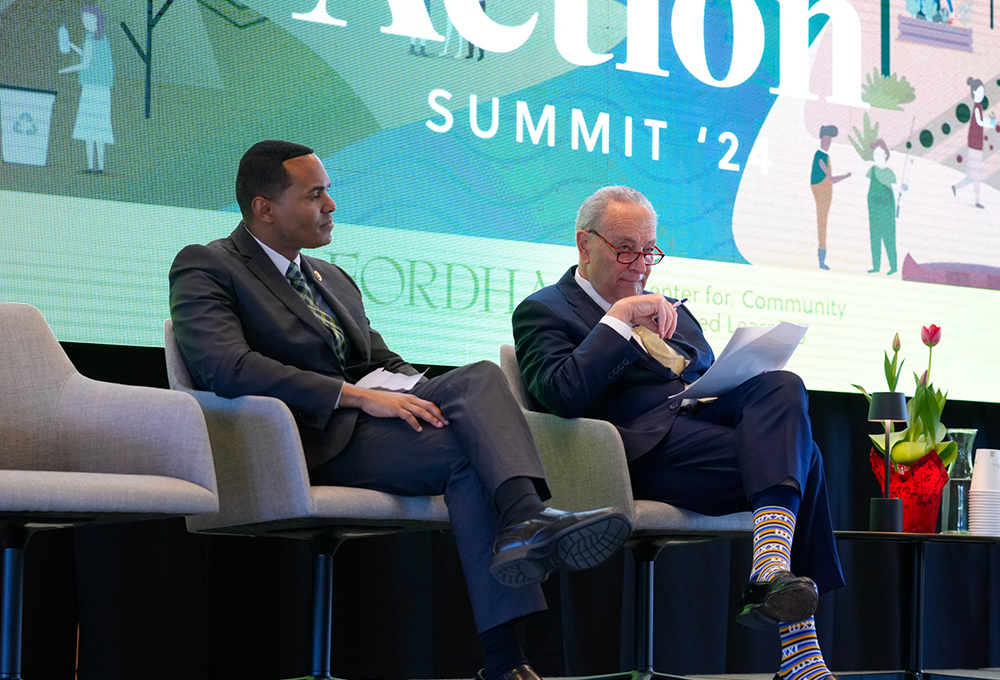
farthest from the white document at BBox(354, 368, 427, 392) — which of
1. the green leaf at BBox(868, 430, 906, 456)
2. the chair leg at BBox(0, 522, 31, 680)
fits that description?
the green leaf at BBox(868, 430, 906, 456)

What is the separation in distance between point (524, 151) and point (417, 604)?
1337mm

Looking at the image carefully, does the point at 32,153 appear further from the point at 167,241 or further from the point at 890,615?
the point at 890,615

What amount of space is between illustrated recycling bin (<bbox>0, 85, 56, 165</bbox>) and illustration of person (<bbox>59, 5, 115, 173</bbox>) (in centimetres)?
8

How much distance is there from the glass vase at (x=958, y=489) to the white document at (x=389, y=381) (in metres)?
1.65

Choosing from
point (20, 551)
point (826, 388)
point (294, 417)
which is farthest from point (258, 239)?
point (826, 388)

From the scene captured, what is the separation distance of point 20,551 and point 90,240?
1043 millimetres

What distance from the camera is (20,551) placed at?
218 cm

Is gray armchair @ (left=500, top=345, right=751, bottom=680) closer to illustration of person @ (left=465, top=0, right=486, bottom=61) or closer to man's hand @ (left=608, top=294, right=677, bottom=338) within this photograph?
man's hand @ (left=608, top=294, right=677, bottom=338)

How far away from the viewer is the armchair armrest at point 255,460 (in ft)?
7.47

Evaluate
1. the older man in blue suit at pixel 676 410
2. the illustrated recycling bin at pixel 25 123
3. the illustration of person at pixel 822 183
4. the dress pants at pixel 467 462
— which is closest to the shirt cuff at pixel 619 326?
the older man in blue suit at pixel 676 410

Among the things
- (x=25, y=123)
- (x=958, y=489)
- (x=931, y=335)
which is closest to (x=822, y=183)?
(x=931, y=335)

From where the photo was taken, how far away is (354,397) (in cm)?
241

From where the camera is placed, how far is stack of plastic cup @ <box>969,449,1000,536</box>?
3307 mm

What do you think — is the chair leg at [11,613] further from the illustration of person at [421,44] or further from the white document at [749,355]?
the illustration of person at [421,44]
